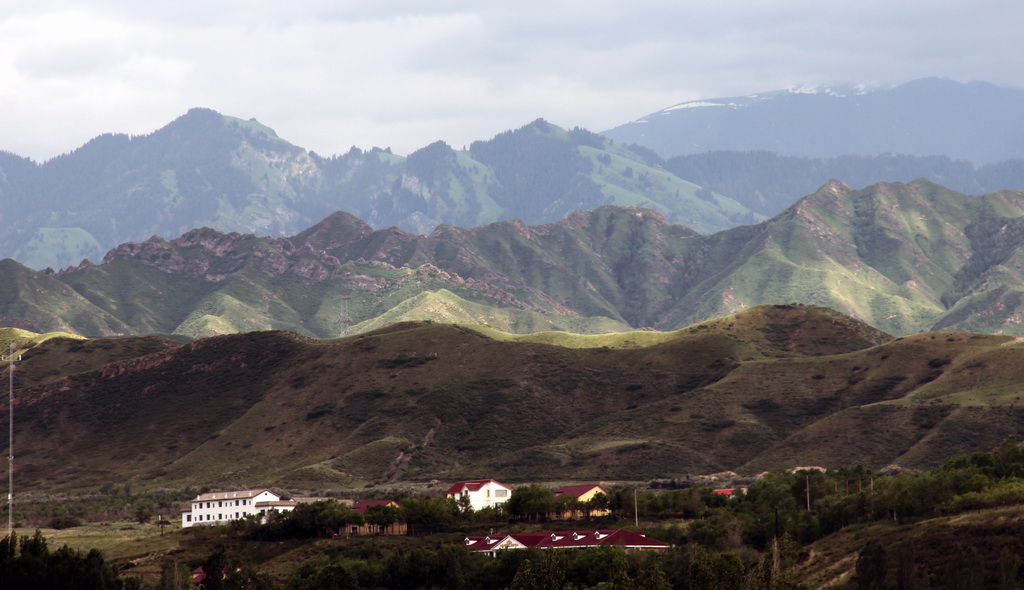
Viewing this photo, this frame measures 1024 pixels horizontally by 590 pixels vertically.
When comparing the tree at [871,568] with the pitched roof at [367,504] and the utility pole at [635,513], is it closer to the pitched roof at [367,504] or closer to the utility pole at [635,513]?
the utility pole at [635,513]

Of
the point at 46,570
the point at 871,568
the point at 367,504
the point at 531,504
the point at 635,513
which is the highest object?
the point at 367,504

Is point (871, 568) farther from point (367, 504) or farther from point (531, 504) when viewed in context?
point (367, 504)

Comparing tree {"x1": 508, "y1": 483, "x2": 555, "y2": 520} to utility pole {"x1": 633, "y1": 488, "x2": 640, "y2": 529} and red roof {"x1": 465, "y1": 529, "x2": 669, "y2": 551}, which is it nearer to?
utility pole {"x1": 633, "y1": 488, "x2": 640, "y2": 529}

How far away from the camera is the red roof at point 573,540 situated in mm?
155000

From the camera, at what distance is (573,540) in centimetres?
15838

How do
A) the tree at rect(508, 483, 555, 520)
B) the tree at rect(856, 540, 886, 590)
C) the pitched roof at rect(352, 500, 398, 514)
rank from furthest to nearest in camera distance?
the pitched roof at rect(352, 500, 398, 514)
the tree at rect(508, 483, 555, 520)
the tree at rect(856, 540, 886, 590)

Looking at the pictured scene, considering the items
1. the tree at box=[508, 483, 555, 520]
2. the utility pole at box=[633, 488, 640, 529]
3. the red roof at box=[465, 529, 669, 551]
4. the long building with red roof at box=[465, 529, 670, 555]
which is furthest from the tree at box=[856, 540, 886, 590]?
the tree at box=[508, 483, 555, 520]

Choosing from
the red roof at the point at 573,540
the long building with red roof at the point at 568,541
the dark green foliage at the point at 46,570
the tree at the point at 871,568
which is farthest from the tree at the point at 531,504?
the dark green foliage at the point at 46,570

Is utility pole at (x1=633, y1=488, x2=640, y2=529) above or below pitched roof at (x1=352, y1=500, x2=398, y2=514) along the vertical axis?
below

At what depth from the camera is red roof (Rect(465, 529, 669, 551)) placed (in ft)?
509

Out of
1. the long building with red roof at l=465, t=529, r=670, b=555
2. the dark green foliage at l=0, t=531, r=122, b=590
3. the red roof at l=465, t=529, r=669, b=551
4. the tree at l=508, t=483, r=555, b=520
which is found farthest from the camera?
the tree at l=508, t=483, r=555, b=520

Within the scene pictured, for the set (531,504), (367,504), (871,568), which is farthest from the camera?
(367,504)

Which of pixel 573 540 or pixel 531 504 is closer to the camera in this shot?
pixel 573 540

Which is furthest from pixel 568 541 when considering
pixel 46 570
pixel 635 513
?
pixel 46 570
